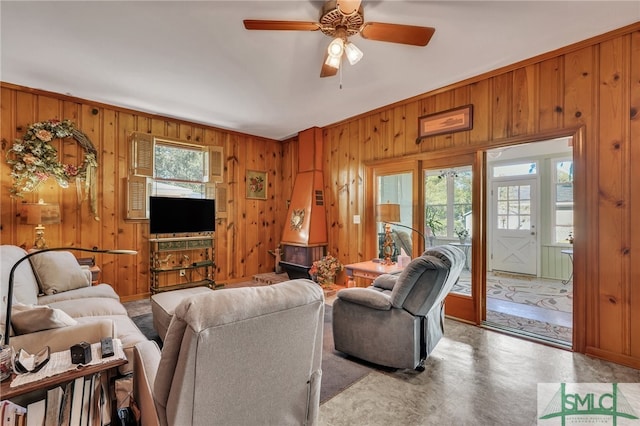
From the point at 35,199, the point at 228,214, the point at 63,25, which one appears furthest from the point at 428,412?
the point at 35,199

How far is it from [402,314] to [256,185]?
166 inches

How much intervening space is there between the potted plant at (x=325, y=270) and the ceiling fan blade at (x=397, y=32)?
131 inches

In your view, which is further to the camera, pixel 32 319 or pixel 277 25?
pixel 277 25

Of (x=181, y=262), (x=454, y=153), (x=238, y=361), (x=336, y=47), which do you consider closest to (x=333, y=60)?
(x=336, y=47)

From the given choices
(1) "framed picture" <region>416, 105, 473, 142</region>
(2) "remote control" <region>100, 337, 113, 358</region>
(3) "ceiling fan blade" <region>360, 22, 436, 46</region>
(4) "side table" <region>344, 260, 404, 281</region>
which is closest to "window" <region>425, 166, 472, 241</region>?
(1) "framed picture" <region>416, 105, 473, 142</region>

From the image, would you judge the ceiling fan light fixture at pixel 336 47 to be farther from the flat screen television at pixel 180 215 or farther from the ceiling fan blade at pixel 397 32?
the flat screen television at pixel 180 215

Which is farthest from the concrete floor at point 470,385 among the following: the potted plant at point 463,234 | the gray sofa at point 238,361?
the potted plant at point 463,234

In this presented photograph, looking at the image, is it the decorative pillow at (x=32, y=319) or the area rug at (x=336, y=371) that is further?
the area rug at (x=336, y=371)

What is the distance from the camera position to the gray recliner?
2.18 meters

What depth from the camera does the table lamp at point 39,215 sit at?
3.25 meters

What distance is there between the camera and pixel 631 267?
2443mm

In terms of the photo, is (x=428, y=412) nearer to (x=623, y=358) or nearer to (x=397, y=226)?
(x=623, y=358)

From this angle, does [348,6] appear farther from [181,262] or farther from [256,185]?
[181,262]

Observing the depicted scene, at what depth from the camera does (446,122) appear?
3.61 meters
